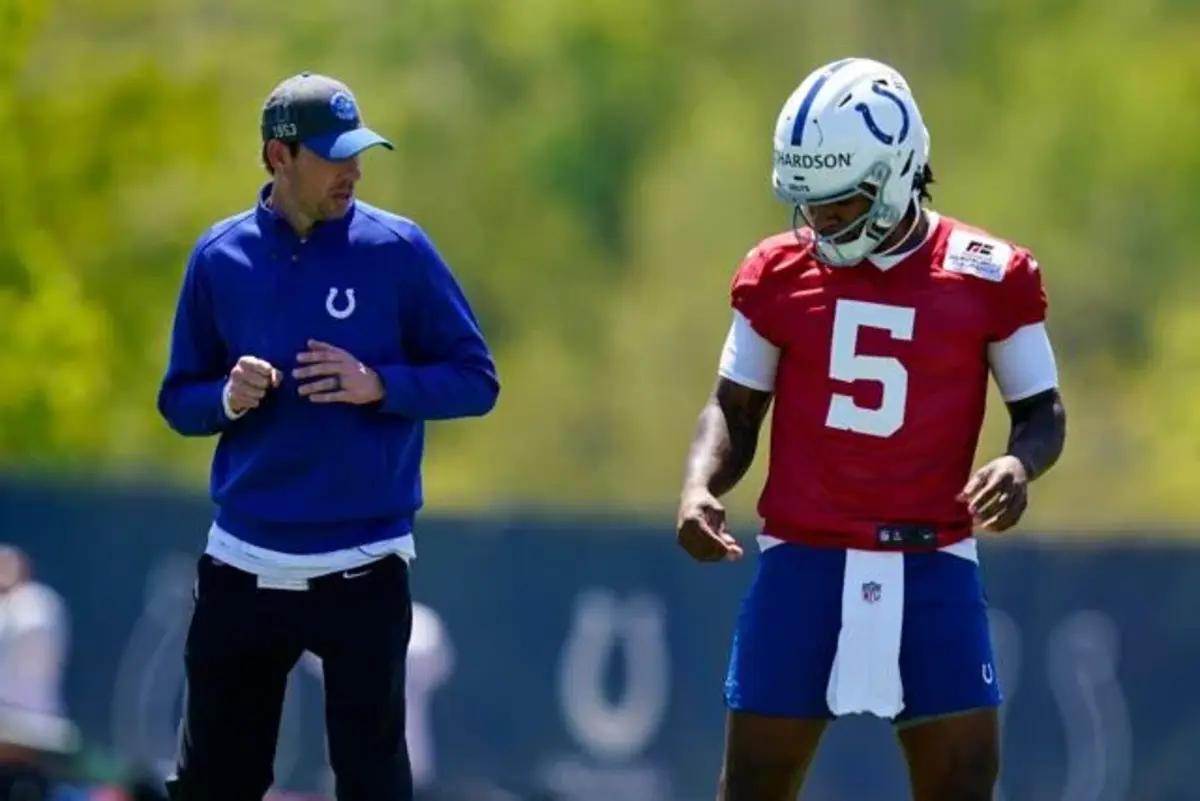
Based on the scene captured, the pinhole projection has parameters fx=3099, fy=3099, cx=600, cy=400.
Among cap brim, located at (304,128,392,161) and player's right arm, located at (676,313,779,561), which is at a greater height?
cap brim, located at (304,128,392,161)

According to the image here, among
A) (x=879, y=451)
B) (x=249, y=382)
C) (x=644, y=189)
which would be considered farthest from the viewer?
(x=644, y=189)

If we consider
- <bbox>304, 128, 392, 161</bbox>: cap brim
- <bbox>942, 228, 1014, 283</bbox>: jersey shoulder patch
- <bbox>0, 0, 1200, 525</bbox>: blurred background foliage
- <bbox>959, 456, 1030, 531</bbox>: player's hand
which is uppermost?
<bbox>0, 0, 1200, 525</bbox>: blurred background foliage

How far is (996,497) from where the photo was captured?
6852 millimetres

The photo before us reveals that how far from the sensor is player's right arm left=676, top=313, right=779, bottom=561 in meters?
7.38

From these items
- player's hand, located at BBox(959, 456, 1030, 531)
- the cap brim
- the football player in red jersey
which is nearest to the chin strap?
the football player in red jersey

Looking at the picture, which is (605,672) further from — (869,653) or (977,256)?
(977,256)

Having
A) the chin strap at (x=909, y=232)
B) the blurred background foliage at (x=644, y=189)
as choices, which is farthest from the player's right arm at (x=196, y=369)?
the blurred background foliage at (x=644, y=189)

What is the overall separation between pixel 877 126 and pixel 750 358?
25.9 inches

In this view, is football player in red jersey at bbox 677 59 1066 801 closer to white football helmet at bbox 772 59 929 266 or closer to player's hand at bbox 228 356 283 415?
white football helmet at bbox 772 59 929 266

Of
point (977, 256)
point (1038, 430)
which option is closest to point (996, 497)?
point (1038, 430)

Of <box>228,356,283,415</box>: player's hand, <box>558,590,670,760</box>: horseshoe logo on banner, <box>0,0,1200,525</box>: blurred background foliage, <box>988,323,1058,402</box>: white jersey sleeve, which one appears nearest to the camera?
<box>988,323,1058,402</box>: white jersey sleeve

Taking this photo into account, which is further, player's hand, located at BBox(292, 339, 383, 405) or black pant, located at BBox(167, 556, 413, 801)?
black pant, located at BBox(167, 556, 413, 801)

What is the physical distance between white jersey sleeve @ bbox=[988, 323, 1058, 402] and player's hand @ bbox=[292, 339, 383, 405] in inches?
57.7

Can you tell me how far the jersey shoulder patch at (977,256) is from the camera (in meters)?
7.17
